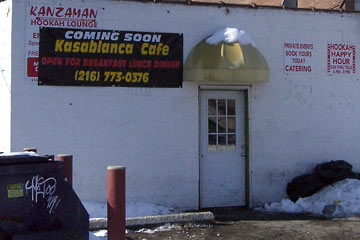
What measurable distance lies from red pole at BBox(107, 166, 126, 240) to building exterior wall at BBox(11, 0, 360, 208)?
421 cm

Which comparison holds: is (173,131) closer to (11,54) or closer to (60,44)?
(60,44)

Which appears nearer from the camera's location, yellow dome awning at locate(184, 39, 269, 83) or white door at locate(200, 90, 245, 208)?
yellow dome awning at locate(184, 39, 269, 83)

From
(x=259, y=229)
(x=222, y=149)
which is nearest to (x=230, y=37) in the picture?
(x=222, y=149)

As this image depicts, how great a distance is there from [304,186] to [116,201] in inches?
235

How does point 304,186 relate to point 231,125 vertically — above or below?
below

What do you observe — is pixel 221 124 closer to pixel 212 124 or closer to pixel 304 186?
pixel 212 124

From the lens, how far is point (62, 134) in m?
9.23

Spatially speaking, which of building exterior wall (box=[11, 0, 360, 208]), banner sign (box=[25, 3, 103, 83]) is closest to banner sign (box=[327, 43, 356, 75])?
building exterior wall (box=[11, 0, 360, 208])

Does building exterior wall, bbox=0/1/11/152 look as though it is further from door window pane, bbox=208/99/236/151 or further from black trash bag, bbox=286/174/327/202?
black trash bag, bbox=286/174/327/202

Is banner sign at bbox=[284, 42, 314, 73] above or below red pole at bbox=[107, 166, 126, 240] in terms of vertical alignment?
above

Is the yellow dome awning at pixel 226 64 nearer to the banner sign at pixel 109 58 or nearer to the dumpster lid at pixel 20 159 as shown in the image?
the banner sign at pixel 109 58

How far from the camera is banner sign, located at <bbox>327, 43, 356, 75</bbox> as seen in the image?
35.8 feet

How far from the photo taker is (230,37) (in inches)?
382

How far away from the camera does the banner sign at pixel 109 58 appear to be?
9.20 meters
